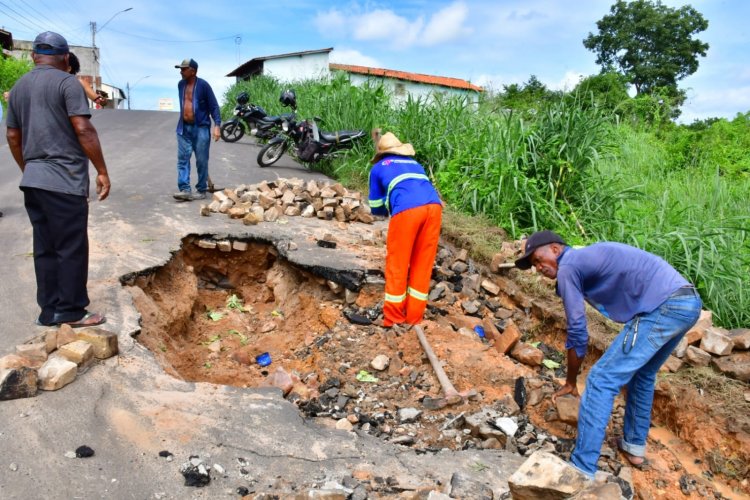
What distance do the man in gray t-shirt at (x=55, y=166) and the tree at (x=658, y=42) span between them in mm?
31535

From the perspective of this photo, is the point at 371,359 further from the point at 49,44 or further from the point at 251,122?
the point at 251,122

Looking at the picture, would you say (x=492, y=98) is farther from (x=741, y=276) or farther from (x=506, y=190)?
(x=741, y=276)

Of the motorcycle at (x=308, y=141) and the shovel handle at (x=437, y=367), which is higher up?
the motorcycle at (x=308, y=141)

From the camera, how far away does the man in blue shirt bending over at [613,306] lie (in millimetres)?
2838

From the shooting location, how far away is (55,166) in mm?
3277

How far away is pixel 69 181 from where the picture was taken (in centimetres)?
331

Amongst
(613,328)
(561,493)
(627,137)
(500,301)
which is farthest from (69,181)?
(627,137)

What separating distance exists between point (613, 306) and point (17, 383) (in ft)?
10.9

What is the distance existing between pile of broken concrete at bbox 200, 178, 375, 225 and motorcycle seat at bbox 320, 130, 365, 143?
2320 mm

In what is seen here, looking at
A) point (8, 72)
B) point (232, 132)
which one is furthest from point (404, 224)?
point (8, 72)

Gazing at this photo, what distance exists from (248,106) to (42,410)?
9774 mm

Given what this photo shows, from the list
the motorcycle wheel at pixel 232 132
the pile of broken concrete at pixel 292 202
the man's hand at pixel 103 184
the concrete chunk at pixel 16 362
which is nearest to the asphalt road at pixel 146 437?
the concrete chunk at pixel 16 362

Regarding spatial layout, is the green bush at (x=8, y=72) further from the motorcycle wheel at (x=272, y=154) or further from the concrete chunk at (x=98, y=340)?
the concrete chunk at (x=98, y=340)

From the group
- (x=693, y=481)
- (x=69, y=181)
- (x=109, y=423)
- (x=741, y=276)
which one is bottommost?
(x=693, y=481)
